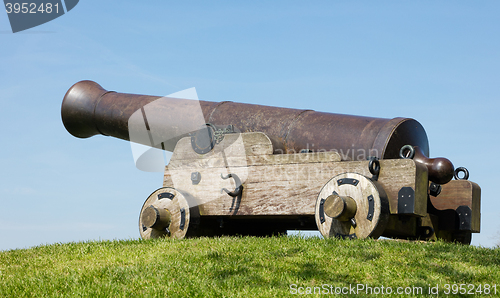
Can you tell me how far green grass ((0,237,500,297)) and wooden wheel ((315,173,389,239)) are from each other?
23cm

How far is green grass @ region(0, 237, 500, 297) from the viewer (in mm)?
4262

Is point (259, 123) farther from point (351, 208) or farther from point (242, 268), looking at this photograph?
point (242, 268)

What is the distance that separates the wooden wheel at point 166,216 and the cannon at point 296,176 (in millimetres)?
12

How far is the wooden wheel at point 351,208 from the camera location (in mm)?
5633

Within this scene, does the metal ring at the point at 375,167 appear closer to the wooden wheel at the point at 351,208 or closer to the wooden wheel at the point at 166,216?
the wooden wheel at the point at 351,208

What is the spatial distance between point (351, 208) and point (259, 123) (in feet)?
6.47

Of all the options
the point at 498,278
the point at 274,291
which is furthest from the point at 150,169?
the point at 498,278

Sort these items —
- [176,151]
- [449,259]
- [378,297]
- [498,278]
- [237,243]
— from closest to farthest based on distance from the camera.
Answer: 1. [378,297]
2. [498,278]
3. [449,259]
4. [237,243]
5. [176,151]

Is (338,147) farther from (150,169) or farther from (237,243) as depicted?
(150,169)

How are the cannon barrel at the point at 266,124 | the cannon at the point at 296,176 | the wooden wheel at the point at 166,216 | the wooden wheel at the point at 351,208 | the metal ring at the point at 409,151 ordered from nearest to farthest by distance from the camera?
the wooden wheel at the point at 351,208 < the cannon at the point at 296,176 < the metal ring at the point at 409,151 < the cannon barrel at the point at 266,124 < the wooden wheel at the point at 166,216

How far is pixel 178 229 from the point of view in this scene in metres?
6.78

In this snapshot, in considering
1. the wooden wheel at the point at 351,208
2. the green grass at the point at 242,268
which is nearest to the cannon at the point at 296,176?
the wooden wheel at the point at 351,208

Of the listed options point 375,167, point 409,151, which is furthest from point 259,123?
point 409,151

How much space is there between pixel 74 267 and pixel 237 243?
5.16 ft
